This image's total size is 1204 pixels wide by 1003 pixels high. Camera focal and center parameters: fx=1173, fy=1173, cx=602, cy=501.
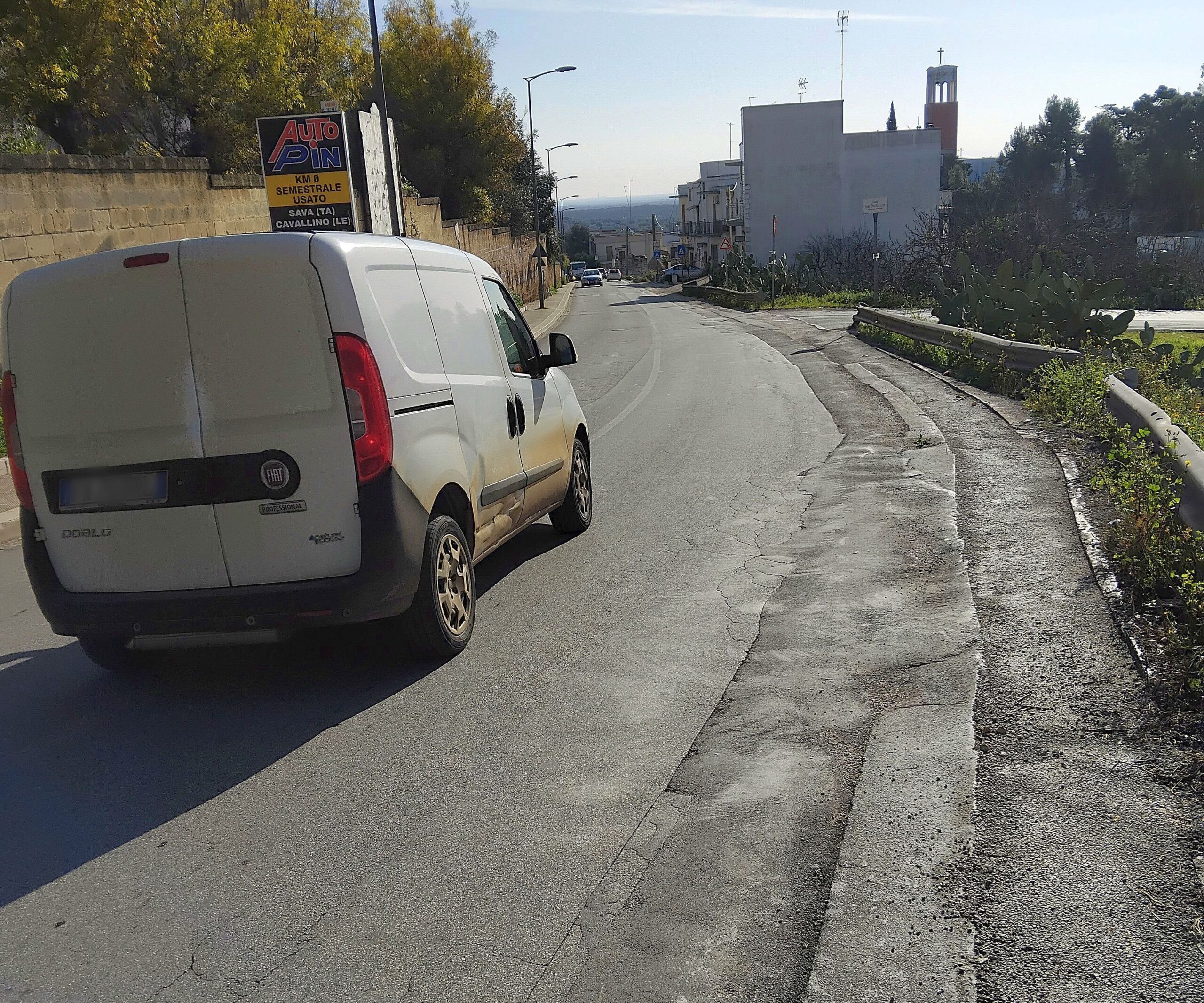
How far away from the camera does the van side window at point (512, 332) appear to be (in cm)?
725

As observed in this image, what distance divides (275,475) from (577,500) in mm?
3457

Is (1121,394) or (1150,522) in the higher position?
(1121,394)

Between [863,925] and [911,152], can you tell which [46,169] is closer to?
[863,925]

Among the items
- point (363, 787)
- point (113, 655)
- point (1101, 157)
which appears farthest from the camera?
point (1101, 157)

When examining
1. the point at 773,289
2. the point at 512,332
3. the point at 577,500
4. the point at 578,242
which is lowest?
the point at 773,289

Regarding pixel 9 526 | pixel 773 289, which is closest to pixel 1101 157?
pixel 773 289

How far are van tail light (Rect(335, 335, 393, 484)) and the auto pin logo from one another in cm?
31

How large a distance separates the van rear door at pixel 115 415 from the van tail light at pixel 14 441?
0.26 feet

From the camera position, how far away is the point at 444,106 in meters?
45.7

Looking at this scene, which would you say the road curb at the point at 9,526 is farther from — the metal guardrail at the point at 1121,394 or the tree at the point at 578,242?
the tree at the point at 578,242

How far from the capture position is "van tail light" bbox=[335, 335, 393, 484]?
516 centimetres

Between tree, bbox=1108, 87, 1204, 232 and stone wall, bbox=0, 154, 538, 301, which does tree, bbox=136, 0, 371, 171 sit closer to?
stone wall, bbox=0, 154, 538, 301

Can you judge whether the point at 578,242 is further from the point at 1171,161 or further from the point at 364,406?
the point at 364,406

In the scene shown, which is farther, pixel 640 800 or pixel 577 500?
pixel 577 500
